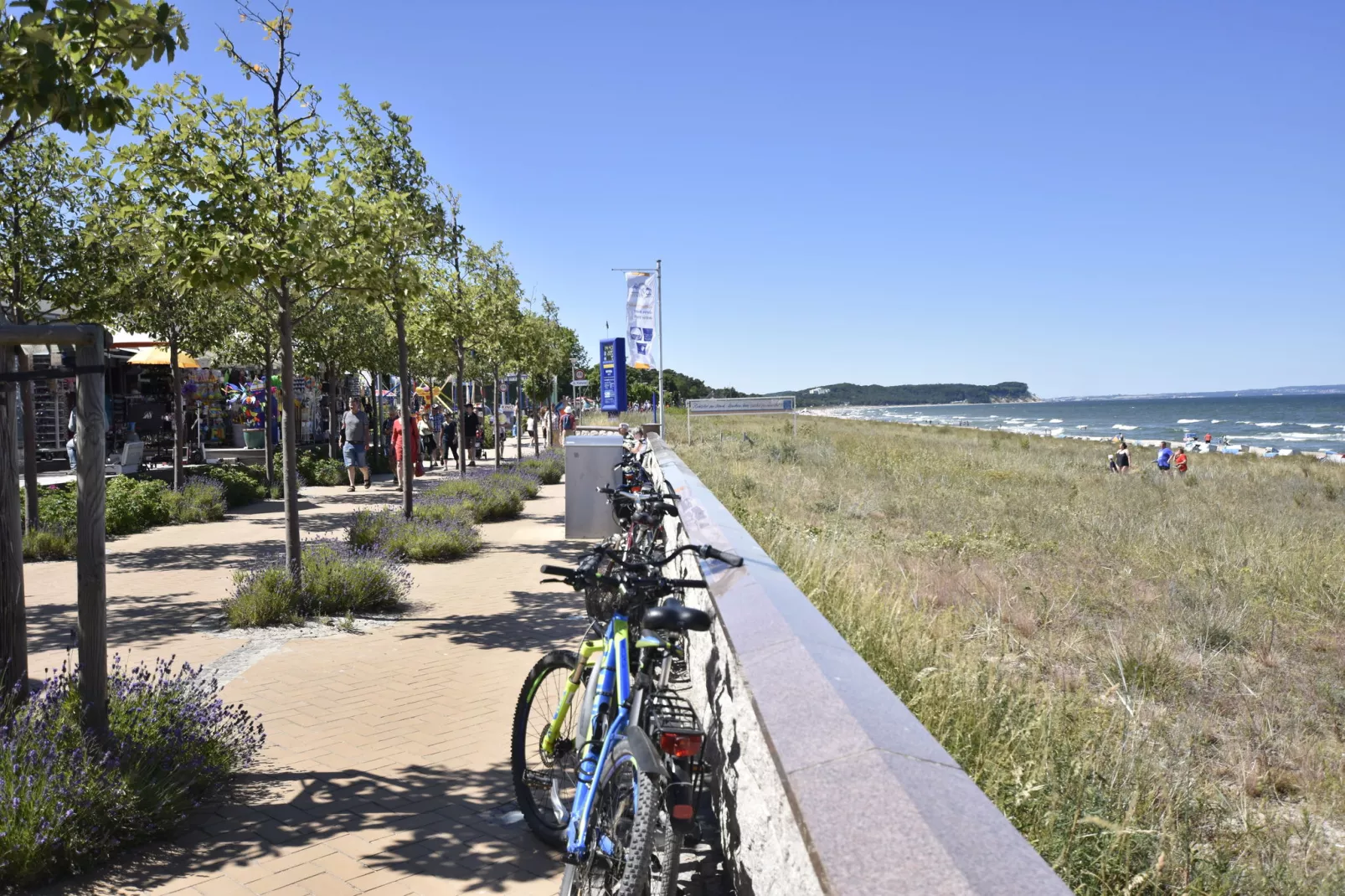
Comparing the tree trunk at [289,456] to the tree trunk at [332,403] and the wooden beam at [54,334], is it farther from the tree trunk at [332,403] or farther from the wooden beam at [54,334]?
the tree trunk at [332,403]

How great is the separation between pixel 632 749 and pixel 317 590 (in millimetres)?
5969

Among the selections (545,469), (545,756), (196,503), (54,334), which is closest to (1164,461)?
(545,469)

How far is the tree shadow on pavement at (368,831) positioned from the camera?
3877 millimetres

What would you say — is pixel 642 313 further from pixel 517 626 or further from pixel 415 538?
pixel 517 626

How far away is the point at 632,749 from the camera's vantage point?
3023mm

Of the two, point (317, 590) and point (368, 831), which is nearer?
point (368, 831)

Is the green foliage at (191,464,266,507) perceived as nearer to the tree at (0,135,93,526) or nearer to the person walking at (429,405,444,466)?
the tree at (0,135,93,526)

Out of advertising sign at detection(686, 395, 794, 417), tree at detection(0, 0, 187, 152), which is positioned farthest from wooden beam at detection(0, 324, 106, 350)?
advertising sign at detection(686, 395, 794, 417)

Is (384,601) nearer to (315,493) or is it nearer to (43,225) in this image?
(43,225)

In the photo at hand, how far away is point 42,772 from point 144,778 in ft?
1.55

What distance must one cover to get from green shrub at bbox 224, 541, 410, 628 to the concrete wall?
510cm

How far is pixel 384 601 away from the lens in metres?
8.61

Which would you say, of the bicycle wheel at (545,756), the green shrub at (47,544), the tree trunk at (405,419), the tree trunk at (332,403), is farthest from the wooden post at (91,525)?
the tree trunk at (332,403)

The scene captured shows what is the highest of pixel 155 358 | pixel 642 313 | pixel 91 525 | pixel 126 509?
pixel 642 313
